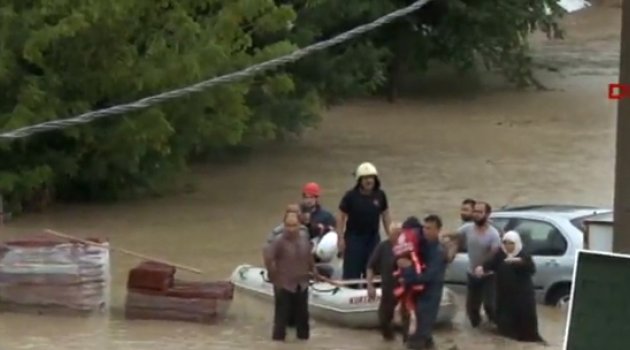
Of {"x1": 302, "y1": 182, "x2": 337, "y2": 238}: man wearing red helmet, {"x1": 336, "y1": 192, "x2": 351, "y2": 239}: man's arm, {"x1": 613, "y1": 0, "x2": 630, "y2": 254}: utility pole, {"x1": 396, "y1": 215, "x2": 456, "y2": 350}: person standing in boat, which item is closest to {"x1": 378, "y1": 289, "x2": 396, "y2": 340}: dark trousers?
{"x1": 396, "y1": 215, "x2": 456, "y2": 350}: person standing in boat

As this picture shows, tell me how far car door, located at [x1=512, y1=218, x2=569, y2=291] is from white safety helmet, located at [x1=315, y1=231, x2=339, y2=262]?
2.08m

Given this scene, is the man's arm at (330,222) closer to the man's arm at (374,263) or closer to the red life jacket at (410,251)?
the man's arm at (374,263)

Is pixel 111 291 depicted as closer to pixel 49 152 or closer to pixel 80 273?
pixel 80 273

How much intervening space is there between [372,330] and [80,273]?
331 centimetres

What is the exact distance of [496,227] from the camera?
1834 cm

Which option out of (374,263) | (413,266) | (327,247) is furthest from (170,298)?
(413,266)

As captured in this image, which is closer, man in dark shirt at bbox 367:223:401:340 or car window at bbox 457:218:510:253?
man in dark shirt at bbox 367:223:401:340

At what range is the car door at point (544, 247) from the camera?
59.1 ft

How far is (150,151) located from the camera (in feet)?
91.2

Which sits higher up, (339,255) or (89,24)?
(89,24)

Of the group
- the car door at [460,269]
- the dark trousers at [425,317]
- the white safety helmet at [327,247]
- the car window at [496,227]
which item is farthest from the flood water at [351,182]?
the car door at [460,269]

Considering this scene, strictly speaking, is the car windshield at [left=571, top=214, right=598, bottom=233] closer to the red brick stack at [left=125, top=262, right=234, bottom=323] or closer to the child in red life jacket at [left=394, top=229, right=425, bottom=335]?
the child in red life jacket at [left=394, top=229, right=425, bottom=335]

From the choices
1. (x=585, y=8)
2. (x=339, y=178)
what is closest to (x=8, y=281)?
(x=339, y=178)

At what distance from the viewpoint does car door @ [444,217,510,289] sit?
1855 centimetres
